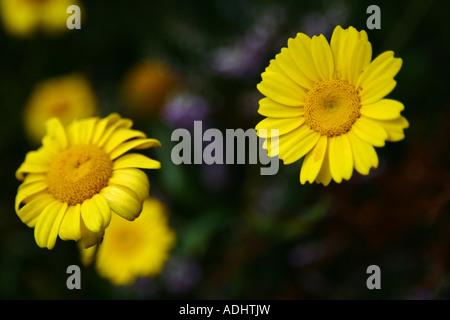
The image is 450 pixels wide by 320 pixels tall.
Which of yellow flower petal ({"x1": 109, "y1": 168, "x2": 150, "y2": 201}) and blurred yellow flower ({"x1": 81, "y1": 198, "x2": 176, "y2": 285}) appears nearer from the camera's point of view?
yellow flower petal ({"x1": 109, "y1": 168, "x2": 150, "y2": 201})

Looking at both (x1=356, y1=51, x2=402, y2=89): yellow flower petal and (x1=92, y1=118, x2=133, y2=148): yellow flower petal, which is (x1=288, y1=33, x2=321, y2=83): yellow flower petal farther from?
(x1=92, y1=118, x2=133, y2=148): yellow flower petal

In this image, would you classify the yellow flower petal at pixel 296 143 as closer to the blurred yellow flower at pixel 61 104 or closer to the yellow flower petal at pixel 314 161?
the yellow flower petal at pixel 314 161

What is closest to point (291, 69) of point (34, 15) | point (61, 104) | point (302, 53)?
point (302, 53)

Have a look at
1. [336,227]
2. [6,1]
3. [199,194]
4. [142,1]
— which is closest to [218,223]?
[199,194]

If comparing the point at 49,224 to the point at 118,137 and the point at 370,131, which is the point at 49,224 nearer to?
the point at 118,137

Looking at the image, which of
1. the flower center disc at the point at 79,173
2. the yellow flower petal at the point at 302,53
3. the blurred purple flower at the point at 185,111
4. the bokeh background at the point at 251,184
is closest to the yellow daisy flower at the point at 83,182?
the flower center disc at the point at 79,173

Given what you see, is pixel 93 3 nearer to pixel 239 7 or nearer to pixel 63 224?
pixel 239 7

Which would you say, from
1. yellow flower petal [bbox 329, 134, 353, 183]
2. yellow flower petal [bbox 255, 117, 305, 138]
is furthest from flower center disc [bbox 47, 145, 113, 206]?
yellow flower petal [bbox 329, 134, 353, 183]
